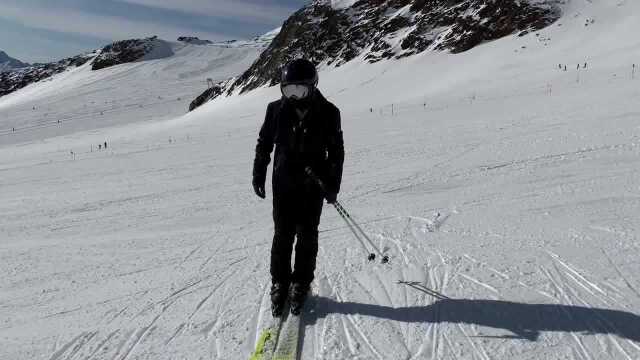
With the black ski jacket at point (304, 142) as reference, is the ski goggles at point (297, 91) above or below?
above

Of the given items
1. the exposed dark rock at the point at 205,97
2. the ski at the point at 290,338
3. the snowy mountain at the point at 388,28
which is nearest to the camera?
the ski at the point at 290,338

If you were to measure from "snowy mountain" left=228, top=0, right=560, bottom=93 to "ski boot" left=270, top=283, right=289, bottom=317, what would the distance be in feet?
128

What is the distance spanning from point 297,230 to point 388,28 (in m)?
50.3

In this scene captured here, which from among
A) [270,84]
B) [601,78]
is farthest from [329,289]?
[270,84]

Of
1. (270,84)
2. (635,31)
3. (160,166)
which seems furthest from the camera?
(270,84)

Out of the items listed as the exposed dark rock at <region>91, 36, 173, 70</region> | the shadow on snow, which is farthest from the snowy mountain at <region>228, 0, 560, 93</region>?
the exposed dark rock at <region>91, 36, 173, 70</region>

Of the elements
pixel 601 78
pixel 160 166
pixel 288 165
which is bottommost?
pixel 601 78

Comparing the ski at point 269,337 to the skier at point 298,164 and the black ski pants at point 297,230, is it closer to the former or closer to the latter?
the skier at point 298,164

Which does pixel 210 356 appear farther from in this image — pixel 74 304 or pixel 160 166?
pixel 160 166

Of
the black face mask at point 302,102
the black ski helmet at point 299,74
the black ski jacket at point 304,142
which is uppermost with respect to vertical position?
the black ski helmet at point 299,74

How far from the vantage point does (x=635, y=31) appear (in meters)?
31.2

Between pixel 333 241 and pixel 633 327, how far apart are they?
3254mm

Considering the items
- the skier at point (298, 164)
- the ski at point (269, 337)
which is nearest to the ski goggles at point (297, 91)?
the skier at point (298, 164)

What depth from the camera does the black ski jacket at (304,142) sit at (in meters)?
4.12
